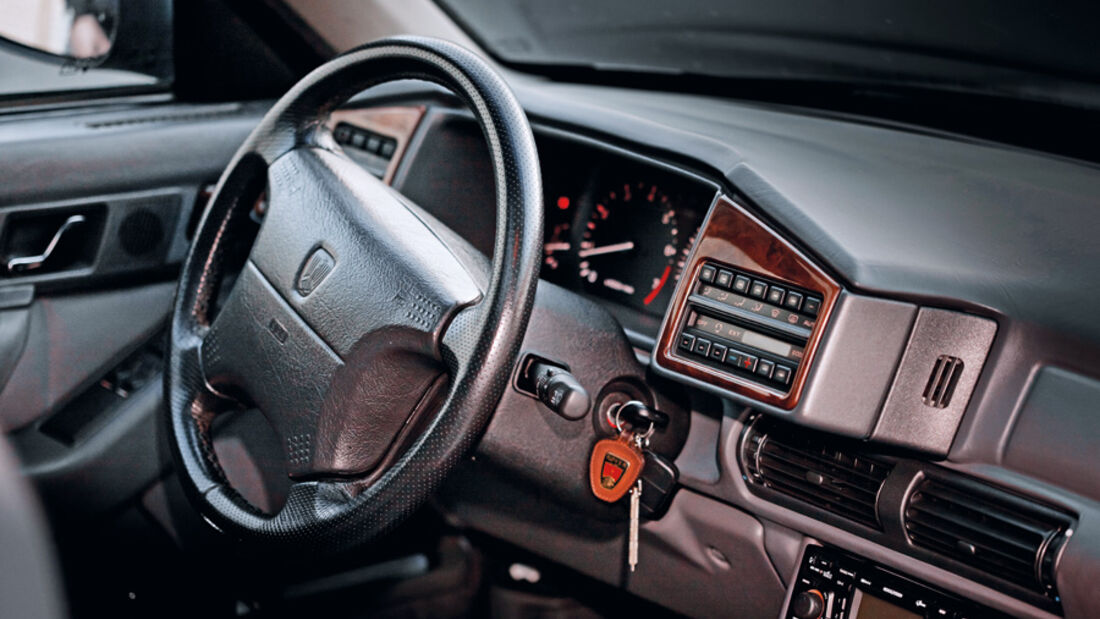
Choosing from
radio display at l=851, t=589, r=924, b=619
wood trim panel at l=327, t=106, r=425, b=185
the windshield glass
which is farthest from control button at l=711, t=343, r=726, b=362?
wood trim panel at l=327, t=106, r=425, b=185

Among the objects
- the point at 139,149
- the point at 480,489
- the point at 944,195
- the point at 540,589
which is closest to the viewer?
the point at 944,195

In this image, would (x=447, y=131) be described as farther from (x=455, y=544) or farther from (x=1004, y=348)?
(x=1004, y=348)

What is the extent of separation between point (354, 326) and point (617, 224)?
0.63 meters

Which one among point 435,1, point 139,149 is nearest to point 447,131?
point 435,1

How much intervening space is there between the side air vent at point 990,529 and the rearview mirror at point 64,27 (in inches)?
61.7

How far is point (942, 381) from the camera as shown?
1305 mm

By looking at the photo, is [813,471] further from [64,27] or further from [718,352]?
[64,27]

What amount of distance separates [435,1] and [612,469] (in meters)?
1.09

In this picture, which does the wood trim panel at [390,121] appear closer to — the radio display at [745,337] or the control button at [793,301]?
the radio display at [745,337]

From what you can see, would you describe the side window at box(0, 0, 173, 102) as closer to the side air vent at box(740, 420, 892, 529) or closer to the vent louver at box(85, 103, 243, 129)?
the vent louver at box(85, 103, 243, 129)

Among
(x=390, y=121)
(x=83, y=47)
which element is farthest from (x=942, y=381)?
(x=83, y=47)

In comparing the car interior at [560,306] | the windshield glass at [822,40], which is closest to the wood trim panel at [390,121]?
the car interior at [560,306]

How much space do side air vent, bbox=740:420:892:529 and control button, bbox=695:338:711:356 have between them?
0.43 ft

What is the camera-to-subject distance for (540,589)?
206 centimetres
